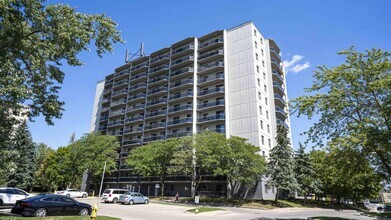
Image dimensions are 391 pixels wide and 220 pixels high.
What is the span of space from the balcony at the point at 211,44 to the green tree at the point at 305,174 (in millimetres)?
26290

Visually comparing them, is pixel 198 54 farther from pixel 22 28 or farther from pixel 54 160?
pixel 22 28

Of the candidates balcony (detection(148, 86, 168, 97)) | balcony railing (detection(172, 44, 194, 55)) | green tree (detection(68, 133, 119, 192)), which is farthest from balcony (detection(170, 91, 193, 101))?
green tree (detection(68, 133, 119, 192))

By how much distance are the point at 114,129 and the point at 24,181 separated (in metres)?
24.9

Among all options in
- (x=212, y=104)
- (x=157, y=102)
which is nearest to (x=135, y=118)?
(x=157, y=102)

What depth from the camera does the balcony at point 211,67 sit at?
175ft

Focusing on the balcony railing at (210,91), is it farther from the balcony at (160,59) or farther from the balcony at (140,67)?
the balcony at (140,67)

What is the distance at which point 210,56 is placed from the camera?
55156 millimetres

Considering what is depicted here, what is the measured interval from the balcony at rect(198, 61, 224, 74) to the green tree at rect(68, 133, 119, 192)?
23944 millimetres

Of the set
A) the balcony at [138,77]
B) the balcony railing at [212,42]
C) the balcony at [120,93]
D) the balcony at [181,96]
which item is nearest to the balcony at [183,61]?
the balcony railing at [212,42]

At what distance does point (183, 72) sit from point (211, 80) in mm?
7418

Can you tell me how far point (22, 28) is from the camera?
35.2 feet

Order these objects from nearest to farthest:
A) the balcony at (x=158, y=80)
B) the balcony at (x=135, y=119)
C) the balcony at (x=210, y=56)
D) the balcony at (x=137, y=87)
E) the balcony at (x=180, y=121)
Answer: the balcony at (x=180, y=121) < the balcony at (x=210, y=56) < the balcony at (x=158, y=80) < the balcony at (x=135, y=119) < the balcony at (x=137, y=87)

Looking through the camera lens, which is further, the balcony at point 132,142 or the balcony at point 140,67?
the balcony at point 140,67

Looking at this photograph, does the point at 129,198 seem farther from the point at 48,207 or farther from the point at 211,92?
the point at 211,92
